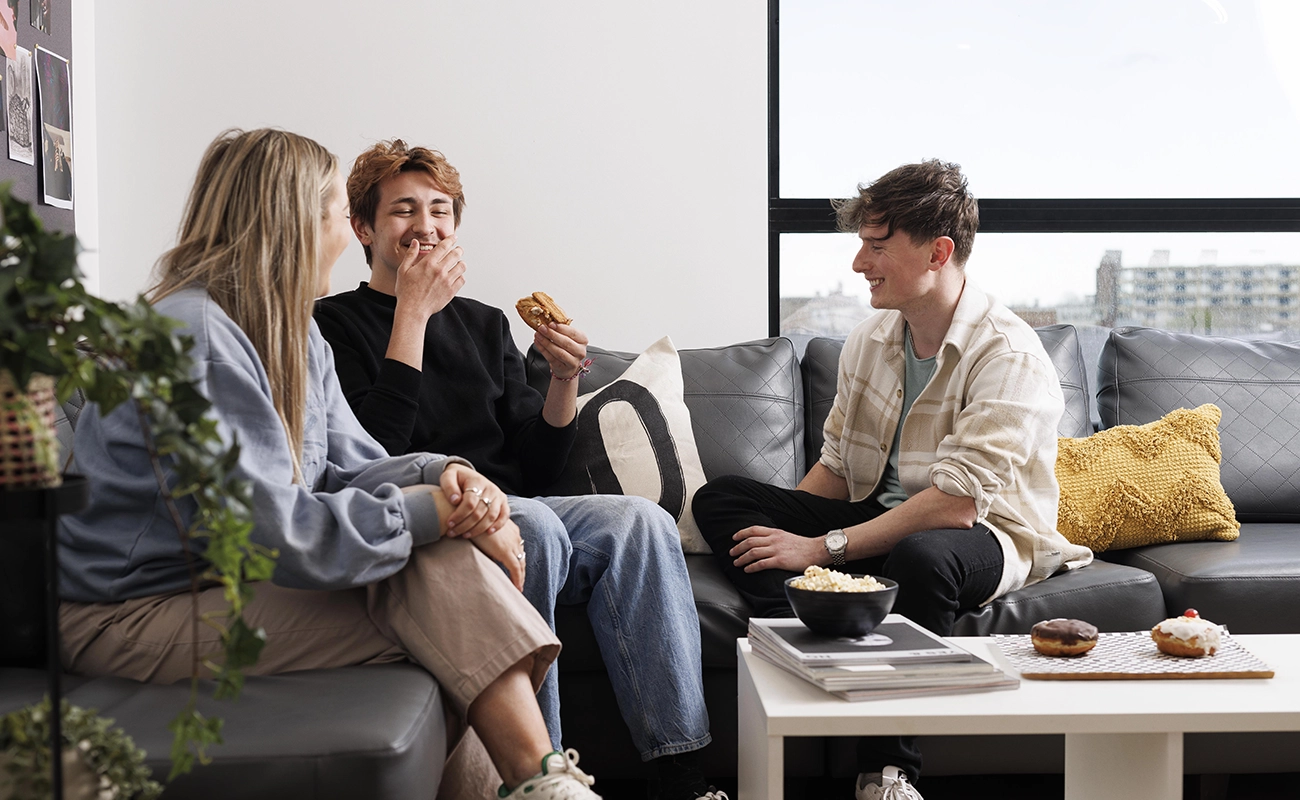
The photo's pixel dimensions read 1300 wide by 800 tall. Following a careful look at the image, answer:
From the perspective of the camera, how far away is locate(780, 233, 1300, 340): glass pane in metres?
2.95

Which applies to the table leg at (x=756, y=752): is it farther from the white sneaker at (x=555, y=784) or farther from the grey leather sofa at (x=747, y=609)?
the grey leather sofa at (x=747, y=609)

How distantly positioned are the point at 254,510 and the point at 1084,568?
1.56 m

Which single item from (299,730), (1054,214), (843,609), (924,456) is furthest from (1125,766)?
(1054,214)

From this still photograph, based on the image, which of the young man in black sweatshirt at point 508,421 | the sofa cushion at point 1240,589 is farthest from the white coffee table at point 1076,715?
the sofa cushion at point 1240,589

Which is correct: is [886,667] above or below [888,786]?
above

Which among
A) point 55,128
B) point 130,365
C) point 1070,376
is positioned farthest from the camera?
point 1070,376

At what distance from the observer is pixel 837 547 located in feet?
6.40

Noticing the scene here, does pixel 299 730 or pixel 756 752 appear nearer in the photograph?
pixel 299 730

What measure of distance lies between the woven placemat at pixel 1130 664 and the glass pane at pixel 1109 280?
162 centimetres

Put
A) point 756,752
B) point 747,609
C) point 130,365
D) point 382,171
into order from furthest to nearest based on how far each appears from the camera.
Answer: point 382,171, point 747,609, point 756,752, point 130,365

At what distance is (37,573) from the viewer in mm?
1373

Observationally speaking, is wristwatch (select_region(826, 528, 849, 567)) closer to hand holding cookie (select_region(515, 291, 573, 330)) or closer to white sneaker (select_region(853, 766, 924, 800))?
white sneaker (select_region(853, 766, 924, 800))

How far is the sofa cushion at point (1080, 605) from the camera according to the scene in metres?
1.87

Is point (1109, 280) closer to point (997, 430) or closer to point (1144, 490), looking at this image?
point (1144, 490)
